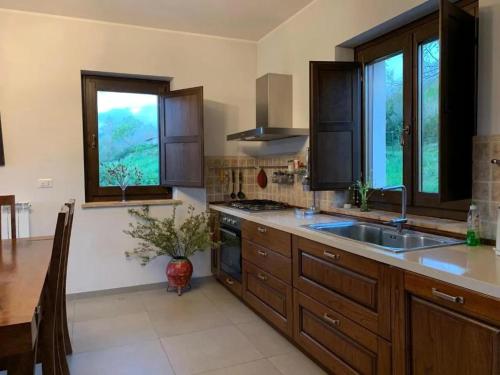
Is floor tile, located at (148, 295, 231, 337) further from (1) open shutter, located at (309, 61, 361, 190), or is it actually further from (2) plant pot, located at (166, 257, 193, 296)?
(1) open shutter, located at (309, 61, 361, 190)

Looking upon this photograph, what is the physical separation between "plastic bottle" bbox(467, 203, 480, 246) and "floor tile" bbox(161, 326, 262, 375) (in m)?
1.46

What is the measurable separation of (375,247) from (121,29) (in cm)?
320

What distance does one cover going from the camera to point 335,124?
9.64 ft

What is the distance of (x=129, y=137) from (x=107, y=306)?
1650 millimetres

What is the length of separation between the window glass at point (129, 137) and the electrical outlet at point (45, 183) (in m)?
0.47

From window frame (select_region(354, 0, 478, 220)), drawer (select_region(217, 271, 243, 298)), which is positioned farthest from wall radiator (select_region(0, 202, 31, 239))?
window frame (select_region(354, 0, 478, 220))

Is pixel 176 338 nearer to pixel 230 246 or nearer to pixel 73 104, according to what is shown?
pixel 230 246

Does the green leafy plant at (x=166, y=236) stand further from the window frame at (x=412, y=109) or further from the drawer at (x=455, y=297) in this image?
the drawer at (x=455, y=297)

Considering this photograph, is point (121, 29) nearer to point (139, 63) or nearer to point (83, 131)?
point (139, 63)

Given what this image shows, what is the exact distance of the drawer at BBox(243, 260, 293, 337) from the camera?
266 cm

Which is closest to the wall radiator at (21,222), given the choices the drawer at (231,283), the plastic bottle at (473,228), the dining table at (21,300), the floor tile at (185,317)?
the dining table at (21,300)

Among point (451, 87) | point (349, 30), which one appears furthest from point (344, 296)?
point (349, 30)

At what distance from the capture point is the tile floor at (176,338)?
2416 mm

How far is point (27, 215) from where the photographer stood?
3473 millimetres
